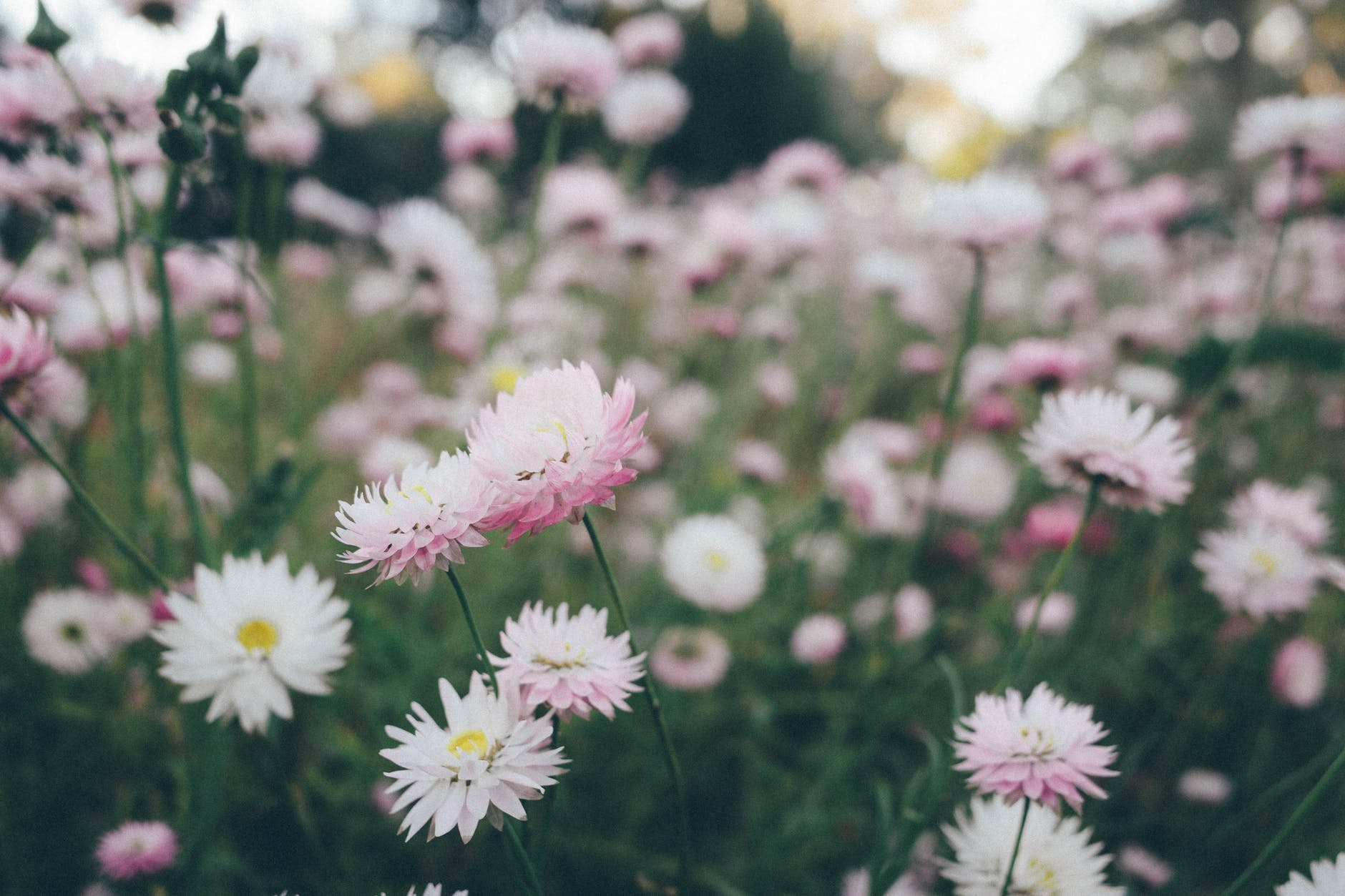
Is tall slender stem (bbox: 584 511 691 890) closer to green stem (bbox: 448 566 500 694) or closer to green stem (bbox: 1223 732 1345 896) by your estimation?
green stem (bbox: 448 566 500 694)

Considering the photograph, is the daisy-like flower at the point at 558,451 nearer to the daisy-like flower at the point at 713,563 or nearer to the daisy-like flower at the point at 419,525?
the daisy-like flower at the point at 419,525

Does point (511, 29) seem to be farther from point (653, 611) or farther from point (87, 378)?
point (87, 378)

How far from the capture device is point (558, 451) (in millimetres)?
568

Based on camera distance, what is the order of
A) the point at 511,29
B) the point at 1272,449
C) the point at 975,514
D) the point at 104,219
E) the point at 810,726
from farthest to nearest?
the point at 1272,449, the point at 975,514, the point at 810,726, the point at 511,29, the point at 104,219

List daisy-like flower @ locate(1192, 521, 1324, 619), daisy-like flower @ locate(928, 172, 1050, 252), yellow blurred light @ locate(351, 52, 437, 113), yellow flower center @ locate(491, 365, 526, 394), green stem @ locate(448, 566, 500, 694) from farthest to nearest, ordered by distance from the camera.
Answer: yellow blurred light @ locate(351, 52, 437, 113) < yellow flower center @ locate(491, 365, 526, 394) < daisy-like flower @ locate(928, 172, 1050, 252) < daisy-like flower @ locate(1192, 521, 1324, 619) < green stem @ locate(448, 566, 500, 694)

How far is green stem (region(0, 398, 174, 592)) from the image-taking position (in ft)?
2.22

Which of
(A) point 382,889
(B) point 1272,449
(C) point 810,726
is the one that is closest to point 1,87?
(A) point 382,889

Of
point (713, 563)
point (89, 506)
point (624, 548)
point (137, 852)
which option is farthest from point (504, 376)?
point (137, 852)

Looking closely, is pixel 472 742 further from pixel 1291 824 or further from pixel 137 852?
pixel 1291 824

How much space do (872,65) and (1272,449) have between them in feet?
32.9

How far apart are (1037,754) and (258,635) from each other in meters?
0.76

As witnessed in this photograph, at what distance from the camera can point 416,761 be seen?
567mm

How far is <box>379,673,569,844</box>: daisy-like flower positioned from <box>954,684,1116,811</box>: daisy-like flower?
13.7 inches

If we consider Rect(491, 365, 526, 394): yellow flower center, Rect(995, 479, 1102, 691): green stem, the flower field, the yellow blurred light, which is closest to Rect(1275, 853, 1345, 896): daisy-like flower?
the flower field
